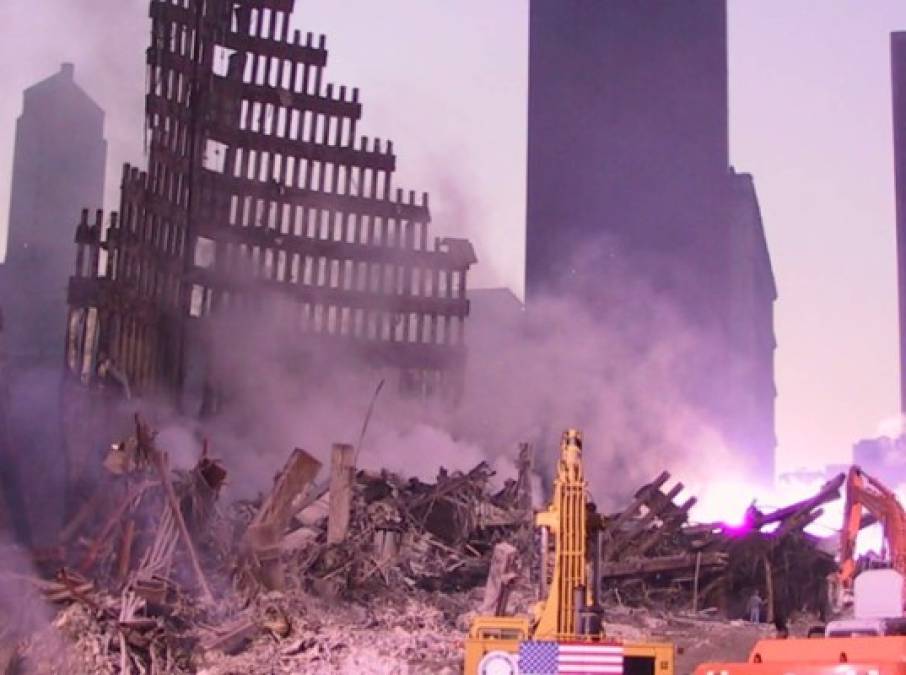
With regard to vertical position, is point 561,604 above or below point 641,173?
below

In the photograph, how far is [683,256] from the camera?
41.7 meters

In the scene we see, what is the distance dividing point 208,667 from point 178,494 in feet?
12.6

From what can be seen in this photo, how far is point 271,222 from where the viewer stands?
3316cm

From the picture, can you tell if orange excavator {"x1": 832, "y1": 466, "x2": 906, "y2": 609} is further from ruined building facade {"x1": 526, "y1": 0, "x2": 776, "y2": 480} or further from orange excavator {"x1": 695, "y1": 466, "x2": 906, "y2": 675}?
ruined building facade {"x1": 526, "y1": 0, "x2": 776, "y2": 480}

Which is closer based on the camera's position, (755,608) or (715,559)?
(755,608)

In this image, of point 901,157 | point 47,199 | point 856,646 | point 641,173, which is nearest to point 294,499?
point 856,646

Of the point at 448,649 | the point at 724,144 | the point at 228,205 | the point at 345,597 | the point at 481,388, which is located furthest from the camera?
the point at 724,144

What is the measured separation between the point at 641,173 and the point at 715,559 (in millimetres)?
18794

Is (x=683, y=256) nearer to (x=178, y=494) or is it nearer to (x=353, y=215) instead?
(x=353, y=215)

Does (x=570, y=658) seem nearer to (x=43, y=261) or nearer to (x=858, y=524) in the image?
(x=858, y=524)

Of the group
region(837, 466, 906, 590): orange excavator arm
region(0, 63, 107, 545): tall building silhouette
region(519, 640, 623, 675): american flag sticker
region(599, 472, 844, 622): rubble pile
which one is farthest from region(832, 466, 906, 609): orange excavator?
region(0, 63, 107, 545): tall building silhouette

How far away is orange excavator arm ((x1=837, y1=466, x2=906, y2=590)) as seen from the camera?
1680cm

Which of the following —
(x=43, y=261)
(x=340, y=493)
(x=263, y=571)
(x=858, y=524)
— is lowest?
(x=263, y=571)

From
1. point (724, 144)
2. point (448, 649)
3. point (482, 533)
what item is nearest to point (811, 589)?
point (482, 533)
